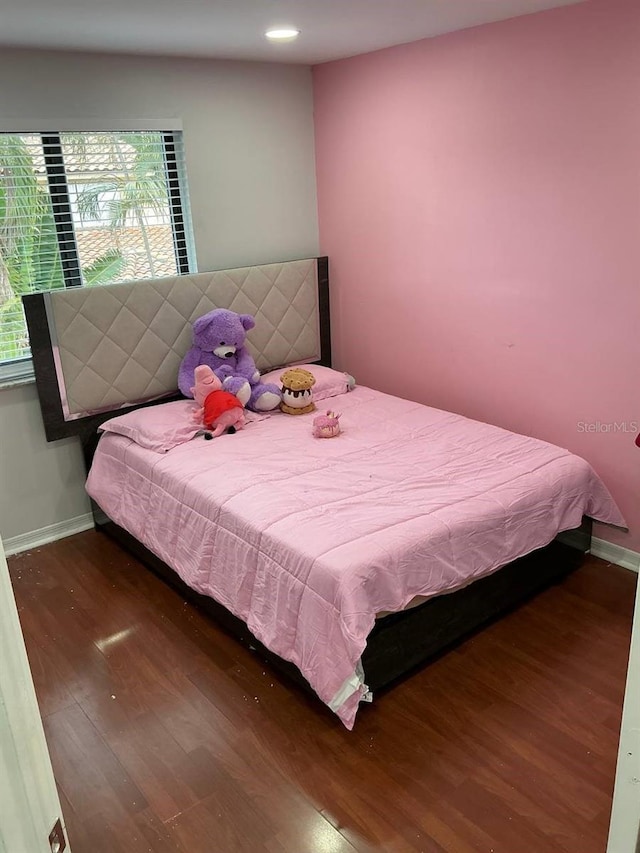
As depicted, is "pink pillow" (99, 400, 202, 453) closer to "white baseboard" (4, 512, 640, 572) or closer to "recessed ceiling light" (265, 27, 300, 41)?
"white baseboard" (4, 512, 640, 572)

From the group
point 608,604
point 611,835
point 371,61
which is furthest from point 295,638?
point 371,61

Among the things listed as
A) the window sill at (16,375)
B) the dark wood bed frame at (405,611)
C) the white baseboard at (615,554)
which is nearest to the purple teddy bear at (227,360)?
the dark wood bed frame at (405,611)

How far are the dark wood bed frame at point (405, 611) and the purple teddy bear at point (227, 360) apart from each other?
0.88ft

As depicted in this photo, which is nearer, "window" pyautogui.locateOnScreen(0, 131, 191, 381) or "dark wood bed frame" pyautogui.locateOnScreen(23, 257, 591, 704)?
"dark wood bed frame" pyautogui.locateOnScreen(23, 257, 591, 704)

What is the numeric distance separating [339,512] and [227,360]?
4.59 feet

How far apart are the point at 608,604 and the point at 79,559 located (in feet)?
7.91

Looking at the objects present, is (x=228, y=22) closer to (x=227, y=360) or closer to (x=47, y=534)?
(x=227, y=360)

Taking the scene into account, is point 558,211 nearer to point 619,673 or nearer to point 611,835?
point 619,673

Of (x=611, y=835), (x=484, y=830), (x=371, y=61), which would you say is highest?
(x=371, y=61)

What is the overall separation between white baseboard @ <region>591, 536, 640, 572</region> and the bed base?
6 centimetres

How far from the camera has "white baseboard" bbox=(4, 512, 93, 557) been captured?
137 inches

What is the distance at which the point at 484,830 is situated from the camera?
1.91 m

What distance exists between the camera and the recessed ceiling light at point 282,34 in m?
2.91

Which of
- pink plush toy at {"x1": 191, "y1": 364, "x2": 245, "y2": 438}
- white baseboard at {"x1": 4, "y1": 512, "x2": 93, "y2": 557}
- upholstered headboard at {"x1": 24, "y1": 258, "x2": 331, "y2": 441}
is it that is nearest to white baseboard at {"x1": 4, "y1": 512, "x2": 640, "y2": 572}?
white baseboard at {"x1": 4, "y1": 512, "x2": 93, "y2": 557}
